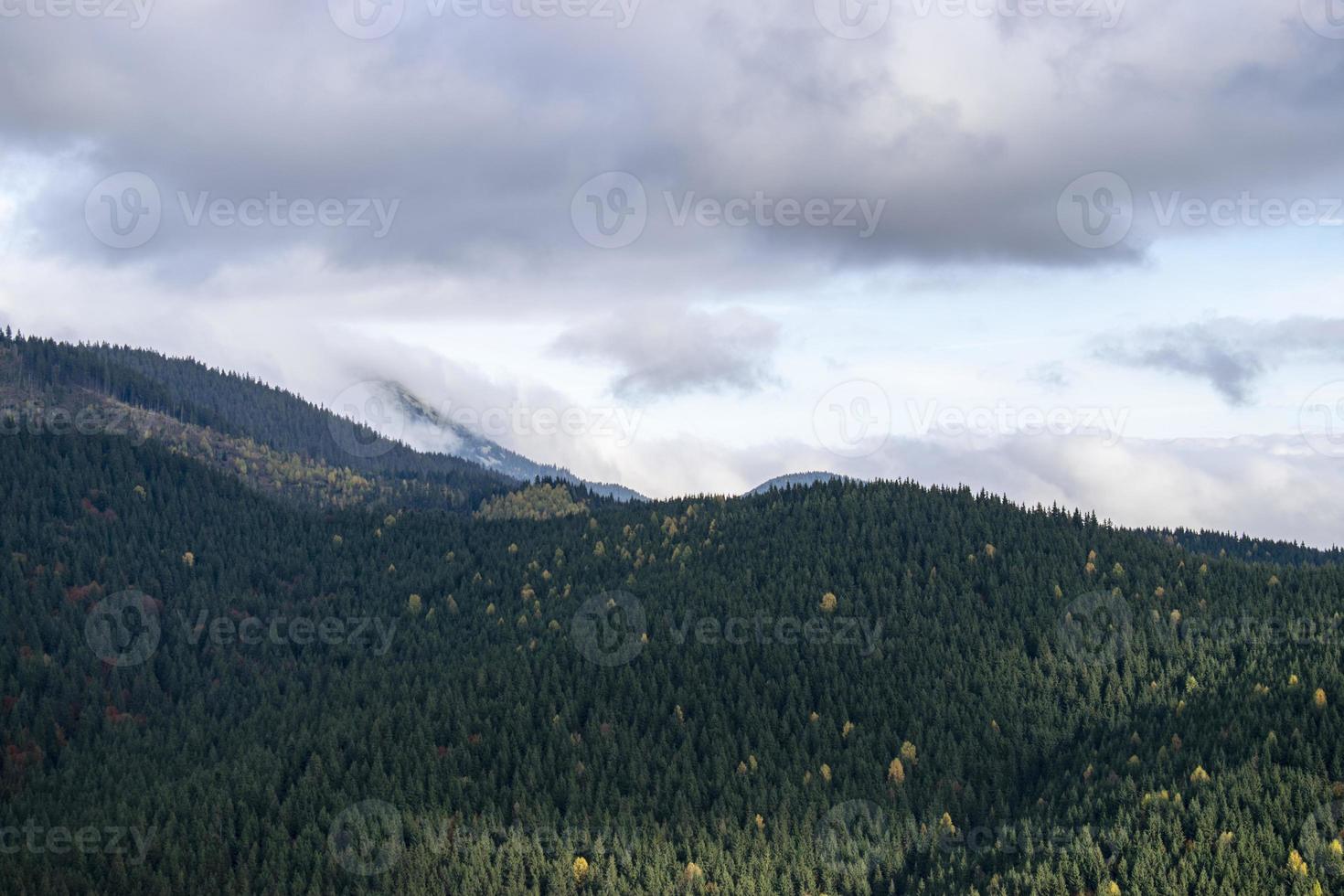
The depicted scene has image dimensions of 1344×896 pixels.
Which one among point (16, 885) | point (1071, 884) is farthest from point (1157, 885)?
point (16, 885)

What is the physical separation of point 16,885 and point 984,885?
15498 cm

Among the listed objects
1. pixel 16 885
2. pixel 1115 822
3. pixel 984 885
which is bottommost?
pixel 16 885

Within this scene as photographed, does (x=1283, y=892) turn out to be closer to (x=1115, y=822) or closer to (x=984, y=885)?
(x=1115, y=822)

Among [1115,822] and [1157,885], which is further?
[1115,822]

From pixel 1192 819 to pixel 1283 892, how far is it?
17435mm

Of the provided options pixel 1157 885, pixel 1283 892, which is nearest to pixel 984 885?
pixel 1157 885

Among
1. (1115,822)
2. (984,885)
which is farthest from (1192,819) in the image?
(984,885)

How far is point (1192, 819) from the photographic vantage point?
18925cm

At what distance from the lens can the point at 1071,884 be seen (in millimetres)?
187500

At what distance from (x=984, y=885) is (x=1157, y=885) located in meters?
26.9

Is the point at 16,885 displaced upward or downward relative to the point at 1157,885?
downward

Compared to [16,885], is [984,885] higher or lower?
higher

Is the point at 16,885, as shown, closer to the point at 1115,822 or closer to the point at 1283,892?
the point at 1115,822

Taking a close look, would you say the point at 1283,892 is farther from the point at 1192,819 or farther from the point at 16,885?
the point at 16,885
